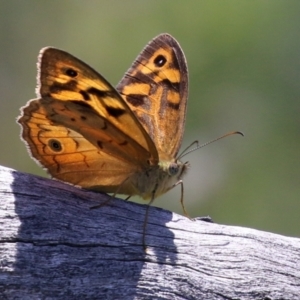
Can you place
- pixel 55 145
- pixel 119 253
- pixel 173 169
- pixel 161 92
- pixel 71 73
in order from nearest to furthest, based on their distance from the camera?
pixel 119 253 → pixel 71 73 → pixel 55 145 → pixel 173 169 → pixel 161 92

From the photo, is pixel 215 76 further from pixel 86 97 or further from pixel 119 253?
pixel 119 253

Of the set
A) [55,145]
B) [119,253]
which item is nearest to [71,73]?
[55,145]

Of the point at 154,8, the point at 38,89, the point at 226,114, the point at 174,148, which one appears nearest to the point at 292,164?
the point at 226,114

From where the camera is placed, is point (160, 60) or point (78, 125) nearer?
point (78, 125)

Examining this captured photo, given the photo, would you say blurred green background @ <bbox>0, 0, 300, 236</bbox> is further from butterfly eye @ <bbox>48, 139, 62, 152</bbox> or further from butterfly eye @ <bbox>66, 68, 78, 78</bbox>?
butterfly eye @ <bbox>66, 68, 78, 78</bbox>

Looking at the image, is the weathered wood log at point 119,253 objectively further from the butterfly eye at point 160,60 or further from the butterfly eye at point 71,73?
the butterfly eye at point 160,60

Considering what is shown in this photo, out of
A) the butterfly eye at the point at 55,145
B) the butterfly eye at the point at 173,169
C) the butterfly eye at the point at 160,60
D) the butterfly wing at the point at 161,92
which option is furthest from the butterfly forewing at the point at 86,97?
the butterfly eye at the point at 160,60
